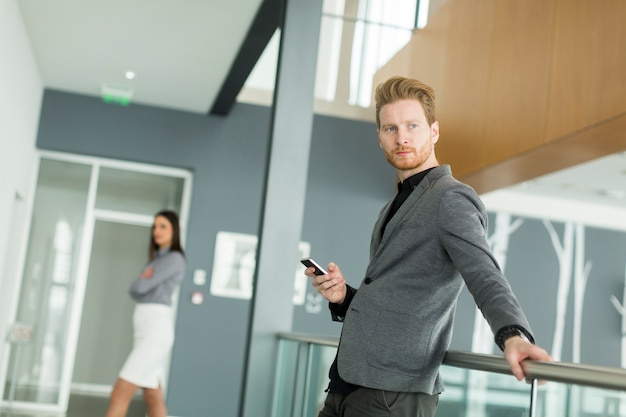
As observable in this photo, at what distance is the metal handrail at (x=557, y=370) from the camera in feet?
4.50

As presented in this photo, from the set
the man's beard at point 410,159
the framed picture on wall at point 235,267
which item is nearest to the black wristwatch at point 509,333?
the man's beard at point 410,159

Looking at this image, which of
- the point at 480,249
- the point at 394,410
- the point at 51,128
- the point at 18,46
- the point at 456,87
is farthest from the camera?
the point at 51,128

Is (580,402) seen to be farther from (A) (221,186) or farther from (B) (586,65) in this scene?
(A) (221,186)

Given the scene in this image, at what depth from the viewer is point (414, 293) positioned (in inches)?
71.3

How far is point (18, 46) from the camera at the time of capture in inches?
254

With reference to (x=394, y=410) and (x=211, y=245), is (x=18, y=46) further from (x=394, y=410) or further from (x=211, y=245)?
(x=394, y=410)

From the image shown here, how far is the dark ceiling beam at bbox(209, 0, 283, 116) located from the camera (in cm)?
580

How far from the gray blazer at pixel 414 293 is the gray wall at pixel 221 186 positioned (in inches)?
266

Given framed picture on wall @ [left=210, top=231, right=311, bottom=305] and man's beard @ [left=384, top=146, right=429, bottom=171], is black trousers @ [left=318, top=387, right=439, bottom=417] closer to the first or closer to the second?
man's beard @ [left=384, top=146, right=429, bottom=171]

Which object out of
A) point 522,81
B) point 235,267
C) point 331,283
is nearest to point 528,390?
point 331,283

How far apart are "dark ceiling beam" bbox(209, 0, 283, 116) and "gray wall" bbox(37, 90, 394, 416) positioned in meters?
0.43

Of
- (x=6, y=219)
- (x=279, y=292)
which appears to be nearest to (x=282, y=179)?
(x=279, y=292)

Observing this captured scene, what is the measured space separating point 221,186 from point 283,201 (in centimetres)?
419

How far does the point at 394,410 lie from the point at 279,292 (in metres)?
2.78
